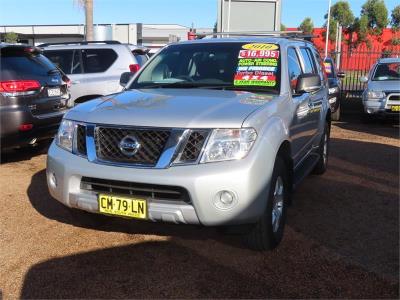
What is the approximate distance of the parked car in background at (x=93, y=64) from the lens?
9.05 metres

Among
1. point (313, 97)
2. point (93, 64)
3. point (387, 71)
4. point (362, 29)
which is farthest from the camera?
point (362, 29)

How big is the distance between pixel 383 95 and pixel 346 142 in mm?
2669

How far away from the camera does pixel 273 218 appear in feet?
12.8

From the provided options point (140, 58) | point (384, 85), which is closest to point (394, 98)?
point (384, 85)

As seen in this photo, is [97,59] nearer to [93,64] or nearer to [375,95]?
[93,64]

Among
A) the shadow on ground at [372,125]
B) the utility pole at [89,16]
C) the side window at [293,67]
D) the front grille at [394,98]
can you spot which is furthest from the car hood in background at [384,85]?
the utility pole at [89,16]

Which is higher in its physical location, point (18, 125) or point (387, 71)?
point (387, 71)

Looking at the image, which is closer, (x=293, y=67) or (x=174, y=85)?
(x=174, y=85)

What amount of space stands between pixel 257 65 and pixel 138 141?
64.7 inches

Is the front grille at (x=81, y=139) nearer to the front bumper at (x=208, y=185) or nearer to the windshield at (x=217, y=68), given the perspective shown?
the front bumper at (x=208, y=185)

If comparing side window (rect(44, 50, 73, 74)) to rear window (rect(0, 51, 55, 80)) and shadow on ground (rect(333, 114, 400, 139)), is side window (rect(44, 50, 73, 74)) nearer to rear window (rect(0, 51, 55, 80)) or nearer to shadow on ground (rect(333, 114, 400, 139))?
rear window (rect(0, 51, 55, 80))

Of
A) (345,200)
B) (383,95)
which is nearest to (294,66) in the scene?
(345,200)

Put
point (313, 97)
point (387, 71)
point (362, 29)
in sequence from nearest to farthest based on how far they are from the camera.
Result: 1. point (313, 97)
2. point (387, 71)
3. point (362, 29)

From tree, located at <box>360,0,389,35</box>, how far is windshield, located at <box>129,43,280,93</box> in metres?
44.2
